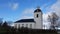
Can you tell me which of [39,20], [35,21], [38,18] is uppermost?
[38,18]

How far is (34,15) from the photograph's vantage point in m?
76.9

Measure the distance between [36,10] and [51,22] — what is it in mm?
19319

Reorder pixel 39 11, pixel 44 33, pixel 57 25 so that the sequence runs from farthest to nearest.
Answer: pixel 39 11 < pixel 57 25 < pixel 44 33

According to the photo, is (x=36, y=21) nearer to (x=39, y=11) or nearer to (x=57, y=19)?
(x=39, y=11)

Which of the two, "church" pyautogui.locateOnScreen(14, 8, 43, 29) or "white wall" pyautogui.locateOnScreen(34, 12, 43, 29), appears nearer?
"white wall" pyautogui.locateOnScreen(34, 12, 43, 29)

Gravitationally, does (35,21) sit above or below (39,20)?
below

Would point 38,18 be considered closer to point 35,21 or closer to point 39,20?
point 39,20

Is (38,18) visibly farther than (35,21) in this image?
No

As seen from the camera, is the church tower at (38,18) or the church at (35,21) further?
the church at (35,21)

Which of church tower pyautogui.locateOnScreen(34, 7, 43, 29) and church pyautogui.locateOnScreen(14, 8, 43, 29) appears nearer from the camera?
church tower pyautogui.locateOnScreen(34, 7, 43, 29)

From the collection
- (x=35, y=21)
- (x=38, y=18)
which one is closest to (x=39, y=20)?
(x=38, y=18)

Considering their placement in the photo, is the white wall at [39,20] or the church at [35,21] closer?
the white wall at [39,20]

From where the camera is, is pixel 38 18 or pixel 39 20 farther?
pixel 38 18

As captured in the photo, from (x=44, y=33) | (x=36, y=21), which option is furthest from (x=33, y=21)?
(x=44, y=33)
